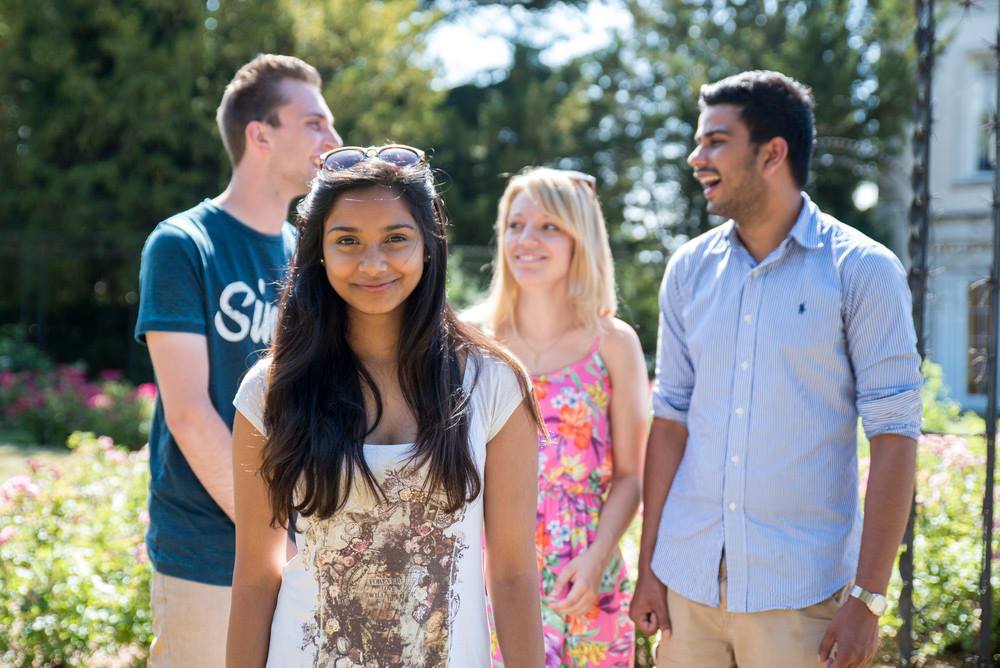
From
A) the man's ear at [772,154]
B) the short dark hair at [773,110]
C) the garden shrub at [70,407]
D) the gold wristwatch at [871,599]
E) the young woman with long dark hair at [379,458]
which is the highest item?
the short dark hair at [773,110]

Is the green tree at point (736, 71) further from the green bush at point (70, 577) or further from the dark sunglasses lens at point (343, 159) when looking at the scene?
the dark sunglasses lens at point (343, 159)

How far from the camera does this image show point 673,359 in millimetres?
2908

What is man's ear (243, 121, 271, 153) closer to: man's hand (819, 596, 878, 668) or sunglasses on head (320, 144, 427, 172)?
sunglasses on head (320, 144, 427, 172)

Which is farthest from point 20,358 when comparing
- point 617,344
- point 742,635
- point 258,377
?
point 742,635

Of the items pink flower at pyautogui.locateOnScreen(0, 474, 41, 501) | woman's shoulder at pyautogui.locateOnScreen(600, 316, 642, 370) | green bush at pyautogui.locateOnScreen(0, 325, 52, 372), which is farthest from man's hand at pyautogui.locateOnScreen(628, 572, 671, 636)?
green bush at pyautogui.locateOnScreen(0, 325, 52, 372)

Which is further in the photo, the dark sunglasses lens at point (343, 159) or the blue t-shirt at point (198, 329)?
the blue t-shirt at point (198, 329)

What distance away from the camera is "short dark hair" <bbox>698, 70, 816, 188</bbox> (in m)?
2.74

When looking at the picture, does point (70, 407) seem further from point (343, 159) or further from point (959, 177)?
point (959, 177)

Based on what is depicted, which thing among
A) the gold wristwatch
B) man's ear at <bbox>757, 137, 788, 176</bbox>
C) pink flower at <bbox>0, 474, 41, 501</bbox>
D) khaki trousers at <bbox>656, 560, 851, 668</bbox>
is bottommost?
pink flower at <bbox>0, 474, 41, 501</bbox>

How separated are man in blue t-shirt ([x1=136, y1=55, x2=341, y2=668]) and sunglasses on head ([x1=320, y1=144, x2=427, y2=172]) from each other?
2.52 feet

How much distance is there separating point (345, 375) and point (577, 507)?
1.25m

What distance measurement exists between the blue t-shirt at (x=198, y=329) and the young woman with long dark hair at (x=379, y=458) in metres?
0.68

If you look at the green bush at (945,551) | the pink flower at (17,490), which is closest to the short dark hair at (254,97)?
the pink flower at (17,490)

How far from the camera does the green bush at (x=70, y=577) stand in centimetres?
416
